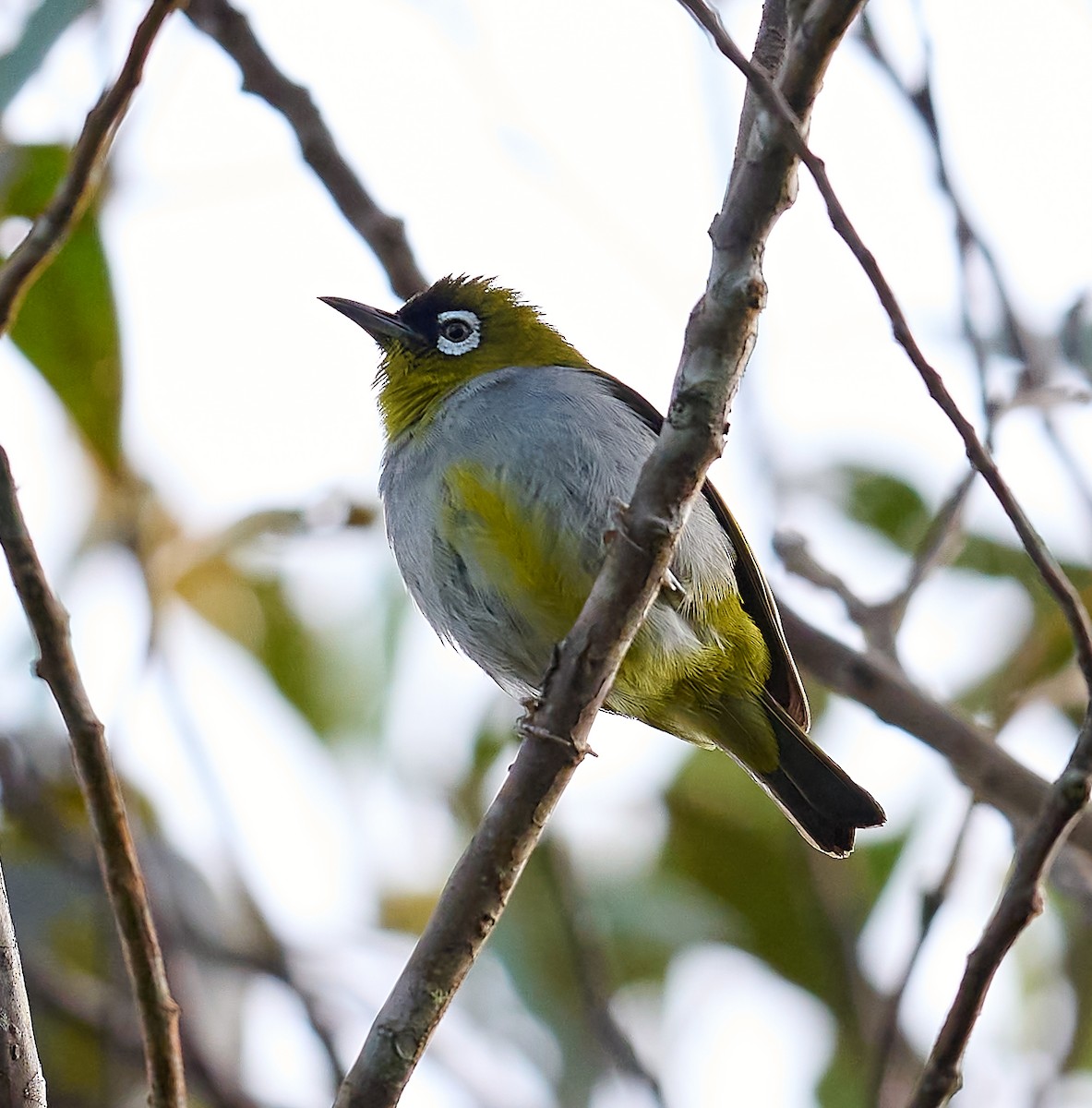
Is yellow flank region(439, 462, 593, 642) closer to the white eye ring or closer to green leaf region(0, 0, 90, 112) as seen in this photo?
the white eye ring

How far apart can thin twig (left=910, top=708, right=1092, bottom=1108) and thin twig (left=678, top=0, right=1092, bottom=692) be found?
24cm

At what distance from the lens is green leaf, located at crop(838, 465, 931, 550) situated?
19.7ft

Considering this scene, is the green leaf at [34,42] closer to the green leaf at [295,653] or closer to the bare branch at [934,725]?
the bare branch at [934,725]

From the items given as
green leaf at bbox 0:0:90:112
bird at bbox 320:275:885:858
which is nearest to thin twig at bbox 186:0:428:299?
bird at bbox 320:275:885:858

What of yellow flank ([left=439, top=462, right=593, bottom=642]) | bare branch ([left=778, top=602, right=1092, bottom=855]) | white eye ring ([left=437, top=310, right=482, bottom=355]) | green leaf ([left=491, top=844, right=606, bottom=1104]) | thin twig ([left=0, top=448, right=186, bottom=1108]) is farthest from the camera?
green leaf ([left=491, top=844, right=606, bottom=1104])

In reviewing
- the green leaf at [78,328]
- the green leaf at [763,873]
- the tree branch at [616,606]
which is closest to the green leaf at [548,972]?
the green leaf at [763,873]

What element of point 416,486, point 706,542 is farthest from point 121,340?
point 706,542

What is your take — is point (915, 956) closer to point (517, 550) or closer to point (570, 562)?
point (570, 562)

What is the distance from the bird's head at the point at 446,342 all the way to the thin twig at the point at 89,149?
2.13m

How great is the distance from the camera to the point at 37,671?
231 centimetres

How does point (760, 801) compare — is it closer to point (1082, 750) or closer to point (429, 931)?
point (429, 931)

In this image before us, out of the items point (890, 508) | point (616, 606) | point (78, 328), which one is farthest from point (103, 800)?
point (890, 508)

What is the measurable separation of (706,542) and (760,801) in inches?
88.2

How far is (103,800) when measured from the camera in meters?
2.37
